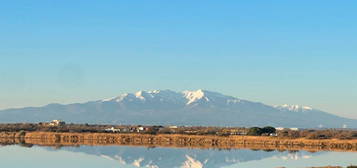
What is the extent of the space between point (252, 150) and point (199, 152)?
728cm

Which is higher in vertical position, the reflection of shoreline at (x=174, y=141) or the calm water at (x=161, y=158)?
the reflection of shoreline at (x=174, y=141)

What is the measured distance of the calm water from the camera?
64625 millimetres

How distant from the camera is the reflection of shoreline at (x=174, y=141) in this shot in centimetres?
9469

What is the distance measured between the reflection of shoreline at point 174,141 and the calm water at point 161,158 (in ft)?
37.2

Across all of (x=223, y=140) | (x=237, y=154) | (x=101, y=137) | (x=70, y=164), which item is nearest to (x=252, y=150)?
(x=237, y=154)

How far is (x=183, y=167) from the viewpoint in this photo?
6425 centimetres

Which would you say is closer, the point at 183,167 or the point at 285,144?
the point at 183,167

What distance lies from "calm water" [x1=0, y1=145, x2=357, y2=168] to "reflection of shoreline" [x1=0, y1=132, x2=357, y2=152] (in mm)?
11340

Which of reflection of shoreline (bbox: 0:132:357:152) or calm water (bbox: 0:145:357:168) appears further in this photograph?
reflection of shoreline (bbox: 0:132:357:152)

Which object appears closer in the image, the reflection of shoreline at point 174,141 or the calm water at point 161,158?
the calm water at point 161,158

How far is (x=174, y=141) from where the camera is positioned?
106438 millimetres

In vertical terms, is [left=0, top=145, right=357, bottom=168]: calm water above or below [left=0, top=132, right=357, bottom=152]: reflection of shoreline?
below

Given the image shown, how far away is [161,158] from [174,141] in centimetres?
3335

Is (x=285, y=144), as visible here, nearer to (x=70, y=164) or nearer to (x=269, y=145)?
(x=269, y=145)
